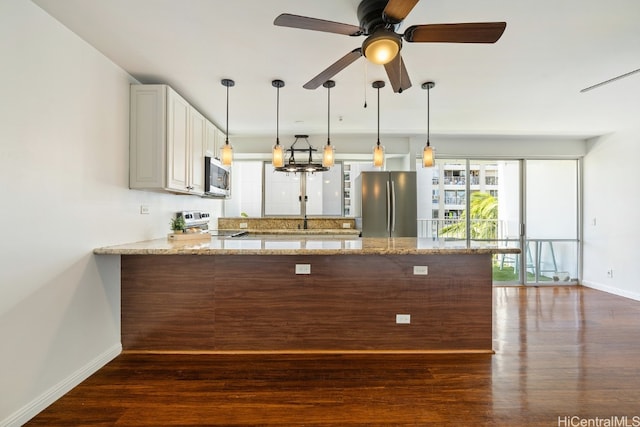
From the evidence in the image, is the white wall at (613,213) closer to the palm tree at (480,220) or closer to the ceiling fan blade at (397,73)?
the palm tree at (480,220)

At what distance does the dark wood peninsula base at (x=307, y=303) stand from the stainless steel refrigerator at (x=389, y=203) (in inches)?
68.4

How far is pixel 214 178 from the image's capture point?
12.5 feet

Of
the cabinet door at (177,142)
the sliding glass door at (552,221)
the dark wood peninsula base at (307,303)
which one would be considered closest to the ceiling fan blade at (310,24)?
the dark wood peninsula base at (307,303)

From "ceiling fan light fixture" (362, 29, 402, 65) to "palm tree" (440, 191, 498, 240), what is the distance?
394 centimetres

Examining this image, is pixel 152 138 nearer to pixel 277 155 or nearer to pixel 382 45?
pixel 277 155

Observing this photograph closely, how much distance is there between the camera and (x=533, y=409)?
1844mm

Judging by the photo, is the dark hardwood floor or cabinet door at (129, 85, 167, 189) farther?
cabinet door at (129, 85, 167, 189)

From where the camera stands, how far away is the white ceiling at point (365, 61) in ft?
6.13

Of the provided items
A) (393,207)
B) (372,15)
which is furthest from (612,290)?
(372,15)

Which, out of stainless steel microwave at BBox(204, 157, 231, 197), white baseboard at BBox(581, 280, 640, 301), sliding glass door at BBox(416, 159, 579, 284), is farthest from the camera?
sliding glass door at BBox(416, 159, 579, 284)

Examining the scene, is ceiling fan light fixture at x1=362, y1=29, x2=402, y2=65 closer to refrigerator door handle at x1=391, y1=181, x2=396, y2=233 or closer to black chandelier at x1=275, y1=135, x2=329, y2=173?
black chandelier at x1=275, y1=135, x2=329, y2=173

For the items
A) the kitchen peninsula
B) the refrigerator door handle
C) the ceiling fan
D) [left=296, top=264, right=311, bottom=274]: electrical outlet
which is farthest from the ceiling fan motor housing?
the refrigerator door handle

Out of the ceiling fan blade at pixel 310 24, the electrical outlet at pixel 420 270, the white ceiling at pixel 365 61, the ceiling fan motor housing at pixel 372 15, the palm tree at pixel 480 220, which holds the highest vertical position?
the white ceiling at pixel 365 61

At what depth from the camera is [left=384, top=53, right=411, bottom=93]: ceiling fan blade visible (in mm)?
1795
